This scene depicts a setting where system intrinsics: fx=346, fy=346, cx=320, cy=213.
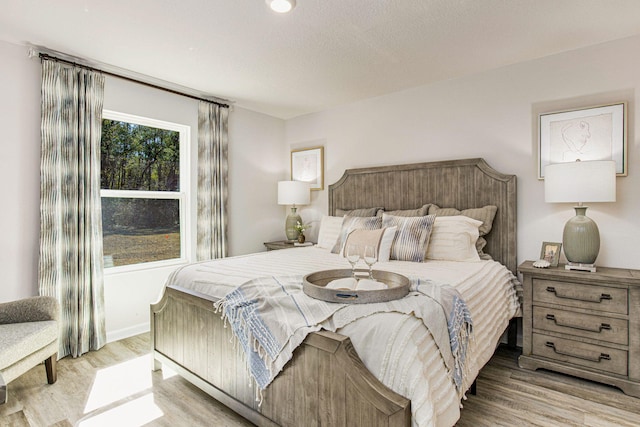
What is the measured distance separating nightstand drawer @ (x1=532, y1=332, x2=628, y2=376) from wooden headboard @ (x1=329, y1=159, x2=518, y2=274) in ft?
2.24

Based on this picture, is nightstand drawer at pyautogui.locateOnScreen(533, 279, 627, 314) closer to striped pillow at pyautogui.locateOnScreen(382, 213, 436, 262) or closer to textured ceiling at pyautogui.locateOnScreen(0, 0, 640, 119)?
striped pillow at pyautogui.locateOnScreen(382, 213, 436, 262)

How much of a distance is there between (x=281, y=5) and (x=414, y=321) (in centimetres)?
197

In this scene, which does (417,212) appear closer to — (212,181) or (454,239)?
(454,239)

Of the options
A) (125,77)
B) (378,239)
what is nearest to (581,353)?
(378,239)

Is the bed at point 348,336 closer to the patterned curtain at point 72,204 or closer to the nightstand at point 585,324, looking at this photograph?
the nightstand at point 585,324

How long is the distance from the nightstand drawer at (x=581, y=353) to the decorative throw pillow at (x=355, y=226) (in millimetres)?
1485

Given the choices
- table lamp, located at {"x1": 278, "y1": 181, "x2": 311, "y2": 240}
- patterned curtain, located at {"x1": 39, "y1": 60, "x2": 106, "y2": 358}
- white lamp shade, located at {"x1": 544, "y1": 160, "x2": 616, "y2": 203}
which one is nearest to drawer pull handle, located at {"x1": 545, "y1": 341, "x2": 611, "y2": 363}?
white lamp shade, located at {"x1": 544, "y1": 160, "x2": 616, "y2": 203}

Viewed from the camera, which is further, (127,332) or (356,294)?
(127,332)

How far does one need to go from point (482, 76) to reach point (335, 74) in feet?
4.52

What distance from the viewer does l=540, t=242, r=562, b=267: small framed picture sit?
8.86ft

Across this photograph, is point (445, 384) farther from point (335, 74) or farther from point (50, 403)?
point (335, 74)

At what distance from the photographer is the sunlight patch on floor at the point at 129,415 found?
1949 mm

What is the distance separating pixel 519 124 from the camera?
10.0 feet

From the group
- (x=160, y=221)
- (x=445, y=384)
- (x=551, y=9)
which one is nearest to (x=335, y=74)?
(x=551, y=9)
